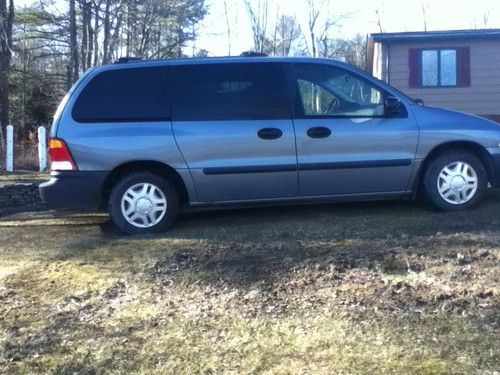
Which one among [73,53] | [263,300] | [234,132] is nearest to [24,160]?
[234,132]

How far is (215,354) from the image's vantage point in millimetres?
3650

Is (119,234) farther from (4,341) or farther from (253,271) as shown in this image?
(4,341)

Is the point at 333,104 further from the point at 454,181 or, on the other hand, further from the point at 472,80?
the point at 472,80

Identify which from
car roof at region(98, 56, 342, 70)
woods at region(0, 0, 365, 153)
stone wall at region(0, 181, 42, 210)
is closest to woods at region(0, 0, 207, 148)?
woods at region(0, 0, 365, 153)

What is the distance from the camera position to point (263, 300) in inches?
171

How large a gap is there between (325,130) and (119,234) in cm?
220

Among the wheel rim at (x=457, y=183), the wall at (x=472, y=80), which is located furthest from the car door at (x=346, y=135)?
the wall at (x=472, y=80)

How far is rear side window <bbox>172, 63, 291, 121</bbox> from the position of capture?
649 centimetres

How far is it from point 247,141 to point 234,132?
0.15 m

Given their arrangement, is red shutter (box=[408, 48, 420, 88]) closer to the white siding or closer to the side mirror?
the white siding

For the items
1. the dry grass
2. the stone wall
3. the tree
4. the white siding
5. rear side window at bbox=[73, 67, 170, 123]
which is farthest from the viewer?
the tree

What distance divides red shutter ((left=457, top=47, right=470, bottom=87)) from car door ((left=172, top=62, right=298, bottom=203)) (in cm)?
1174

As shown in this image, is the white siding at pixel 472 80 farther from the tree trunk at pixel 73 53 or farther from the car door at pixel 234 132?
the tree trunk at pixel 73 53

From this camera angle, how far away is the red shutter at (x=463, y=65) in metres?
17.1
